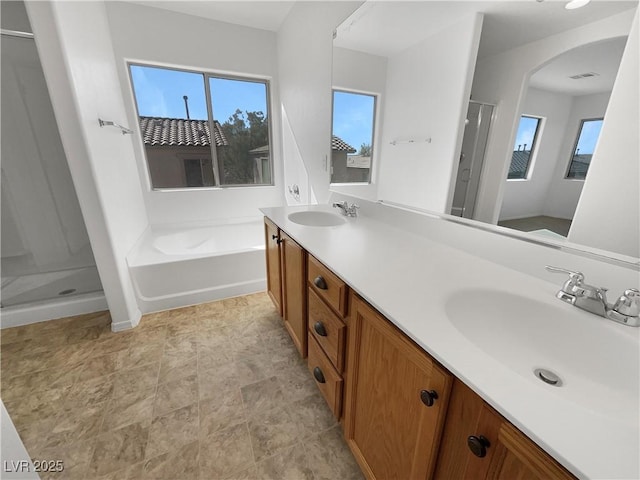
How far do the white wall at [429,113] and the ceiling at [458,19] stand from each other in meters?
0.05

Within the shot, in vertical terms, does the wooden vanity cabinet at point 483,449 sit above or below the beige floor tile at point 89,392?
above

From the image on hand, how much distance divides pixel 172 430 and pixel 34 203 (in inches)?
87.3

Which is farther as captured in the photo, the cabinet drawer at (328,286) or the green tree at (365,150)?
the green tree at (365,150)

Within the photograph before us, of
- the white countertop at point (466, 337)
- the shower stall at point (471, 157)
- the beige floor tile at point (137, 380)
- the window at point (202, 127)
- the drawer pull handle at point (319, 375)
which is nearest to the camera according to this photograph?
the white countertop at point (466, 337)

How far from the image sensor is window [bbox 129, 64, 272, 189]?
2744mm

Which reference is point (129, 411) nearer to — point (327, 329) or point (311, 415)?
point (311, 415)

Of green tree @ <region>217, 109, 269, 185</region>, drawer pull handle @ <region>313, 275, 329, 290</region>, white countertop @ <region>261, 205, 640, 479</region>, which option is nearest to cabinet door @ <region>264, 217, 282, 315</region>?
white countertop @ <region>261, 205, 640, 479</region>

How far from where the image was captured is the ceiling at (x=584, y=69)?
648 mm

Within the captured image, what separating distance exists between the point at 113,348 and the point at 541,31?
8.67 feet

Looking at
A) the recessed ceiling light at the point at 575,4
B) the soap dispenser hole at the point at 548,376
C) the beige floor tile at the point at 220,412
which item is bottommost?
the beige floor tile at the point at 220,412

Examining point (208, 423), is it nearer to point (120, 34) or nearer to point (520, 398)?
point (520, 398)

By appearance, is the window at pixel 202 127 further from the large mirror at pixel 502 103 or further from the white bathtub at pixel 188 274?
the large mirror at pixel 502 103

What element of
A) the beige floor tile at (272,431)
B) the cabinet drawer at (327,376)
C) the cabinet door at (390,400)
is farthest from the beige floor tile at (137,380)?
the cabinet door at (390,400)

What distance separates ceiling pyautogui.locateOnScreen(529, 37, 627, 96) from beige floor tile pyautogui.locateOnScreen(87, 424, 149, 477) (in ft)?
6.74
